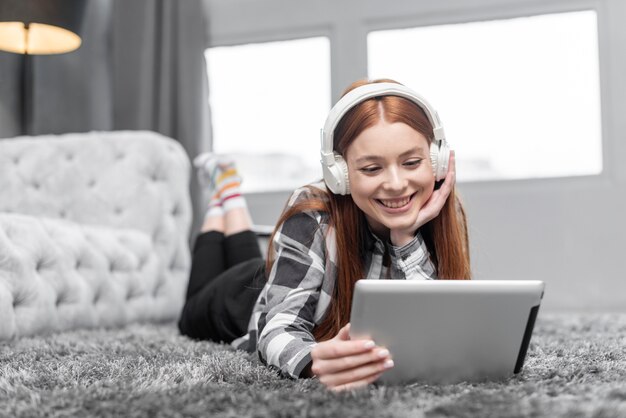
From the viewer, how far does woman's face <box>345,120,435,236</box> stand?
0.96 meters

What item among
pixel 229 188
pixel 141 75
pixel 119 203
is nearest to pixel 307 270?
pixel 229 188

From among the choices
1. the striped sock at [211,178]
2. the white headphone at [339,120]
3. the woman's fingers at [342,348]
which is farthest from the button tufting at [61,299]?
the woman's fingers at [342,348]

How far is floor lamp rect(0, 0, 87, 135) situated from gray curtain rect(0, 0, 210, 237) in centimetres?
15

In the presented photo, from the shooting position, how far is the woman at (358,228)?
963 millimetres

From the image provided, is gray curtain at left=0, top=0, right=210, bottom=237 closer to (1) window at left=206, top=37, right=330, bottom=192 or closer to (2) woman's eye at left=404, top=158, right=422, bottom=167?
(1) window at left=206, top=37, right=330, bottom=192

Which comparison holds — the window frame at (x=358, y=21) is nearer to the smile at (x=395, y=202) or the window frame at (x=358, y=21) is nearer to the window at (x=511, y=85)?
the window at (x=511, y=85)

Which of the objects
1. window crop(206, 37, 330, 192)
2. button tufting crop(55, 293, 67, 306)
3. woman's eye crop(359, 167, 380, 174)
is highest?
window crop(206, 37, 330, 192)

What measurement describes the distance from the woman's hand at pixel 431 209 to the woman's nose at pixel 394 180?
8cm

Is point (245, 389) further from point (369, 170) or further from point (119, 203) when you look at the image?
point (119, 203)

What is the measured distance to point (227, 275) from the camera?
1594 mm

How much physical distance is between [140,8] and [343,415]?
2.58 m

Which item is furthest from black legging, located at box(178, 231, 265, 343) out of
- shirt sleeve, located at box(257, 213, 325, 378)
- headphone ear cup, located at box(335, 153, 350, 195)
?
headphone ear cup, located at box(335, 153, 350, 195)

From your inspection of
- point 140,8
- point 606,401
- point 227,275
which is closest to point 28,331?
point 227,275

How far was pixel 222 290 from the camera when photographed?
156cm
